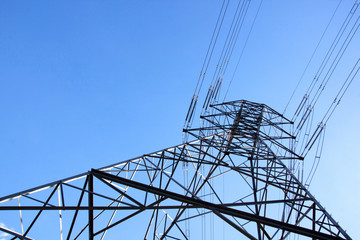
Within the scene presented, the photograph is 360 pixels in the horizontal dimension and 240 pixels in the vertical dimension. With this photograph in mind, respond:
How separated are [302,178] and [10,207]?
8.48m

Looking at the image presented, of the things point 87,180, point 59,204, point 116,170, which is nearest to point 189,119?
point 116,170

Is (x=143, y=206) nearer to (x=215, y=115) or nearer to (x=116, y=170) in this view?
Answer: (x=116, y=170)

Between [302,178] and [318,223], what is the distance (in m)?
3.99

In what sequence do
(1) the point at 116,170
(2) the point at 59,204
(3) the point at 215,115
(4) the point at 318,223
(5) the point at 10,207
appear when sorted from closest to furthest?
(5) the point at 10,207 < (2) the point at 59,204 < (4) the point at 318,223 < (1) the point at 116,170 < (3) the point at 215,115

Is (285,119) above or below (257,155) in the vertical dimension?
above

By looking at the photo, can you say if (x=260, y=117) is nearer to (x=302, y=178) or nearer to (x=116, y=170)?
(x=302, y=178)

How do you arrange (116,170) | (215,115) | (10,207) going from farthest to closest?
(215,115) < (116,170) < (10,207)

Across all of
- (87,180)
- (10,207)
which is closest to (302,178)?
(87,180)

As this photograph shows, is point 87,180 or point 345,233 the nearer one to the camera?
point 345,233

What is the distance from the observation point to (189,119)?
1294 centimetres

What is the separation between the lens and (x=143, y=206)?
21.1 ft

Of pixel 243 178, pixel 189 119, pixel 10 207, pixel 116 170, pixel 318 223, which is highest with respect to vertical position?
pixel 189 119

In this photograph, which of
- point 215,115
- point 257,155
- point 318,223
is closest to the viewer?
point 318,223

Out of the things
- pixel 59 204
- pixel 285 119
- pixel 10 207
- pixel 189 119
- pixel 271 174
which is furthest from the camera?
pixel 285 119
